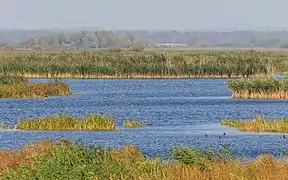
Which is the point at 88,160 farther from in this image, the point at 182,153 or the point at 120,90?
the point at 120,90

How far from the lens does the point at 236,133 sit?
37.6 m

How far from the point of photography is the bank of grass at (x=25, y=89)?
62.2 metres

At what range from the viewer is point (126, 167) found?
62.4 feet

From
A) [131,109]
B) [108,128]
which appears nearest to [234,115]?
[131,109]

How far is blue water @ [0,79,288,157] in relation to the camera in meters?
33.5

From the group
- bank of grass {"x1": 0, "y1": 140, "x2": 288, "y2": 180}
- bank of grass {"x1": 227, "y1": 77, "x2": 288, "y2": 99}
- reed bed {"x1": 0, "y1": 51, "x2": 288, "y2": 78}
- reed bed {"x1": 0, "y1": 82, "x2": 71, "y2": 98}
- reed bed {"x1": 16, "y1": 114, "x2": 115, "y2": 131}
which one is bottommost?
reed bed {"x1": 0, "y1": 51, "x2": 288, "y2": 78}

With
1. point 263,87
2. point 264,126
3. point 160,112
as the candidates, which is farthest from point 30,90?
point 264,126

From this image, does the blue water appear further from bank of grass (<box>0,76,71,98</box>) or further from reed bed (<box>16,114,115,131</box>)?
bank of grass (<box>0,76,71,98</box>)

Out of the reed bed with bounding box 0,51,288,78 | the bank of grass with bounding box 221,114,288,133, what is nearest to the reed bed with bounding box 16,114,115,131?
the bank of grass with bounding box 221,114,288,133

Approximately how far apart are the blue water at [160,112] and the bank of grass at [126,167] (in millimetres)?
4927

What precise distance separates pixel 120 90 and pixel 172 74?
1431 cm

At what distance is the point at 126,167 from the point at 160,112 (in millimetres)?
31698

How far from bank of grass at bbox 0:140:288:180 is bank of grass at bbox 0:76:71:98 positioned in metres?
41.4

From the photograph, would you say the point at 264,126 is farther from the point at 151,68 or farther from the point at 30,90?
the point at 151,68
